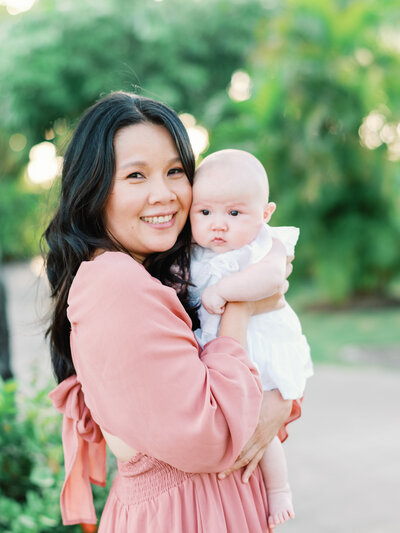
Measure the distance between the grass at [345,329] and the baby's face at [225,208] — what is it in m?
6.02

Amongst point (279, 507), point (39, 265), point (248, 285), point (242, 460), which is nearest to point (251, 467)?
point (242, 460)

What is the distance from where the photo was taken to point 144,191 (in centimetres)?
152

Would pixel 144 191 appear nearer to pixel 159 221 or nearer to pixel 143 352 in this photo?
pixel 159 221

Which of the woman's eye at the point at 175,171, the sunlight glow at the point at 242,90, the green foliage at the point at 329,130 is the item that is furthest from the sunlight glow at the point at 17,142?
the woman's eye at the point at 175,171

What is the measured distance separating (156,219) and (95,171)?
0.20 m

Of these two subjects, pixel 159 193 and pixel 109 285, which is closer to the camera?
pixel 109 285

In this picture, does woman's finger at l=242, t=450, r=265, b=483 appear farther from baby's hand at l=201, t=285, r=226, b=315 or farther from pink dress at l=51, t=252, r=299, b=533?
baby's hand at l=201, t=285, r=226, b=315

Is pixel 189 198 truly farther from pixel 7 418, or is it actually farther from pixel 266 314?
pixel 7 418

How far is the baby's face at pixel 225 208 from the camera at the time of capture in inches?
66.0

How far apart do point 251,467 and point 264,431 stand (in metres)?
0.10

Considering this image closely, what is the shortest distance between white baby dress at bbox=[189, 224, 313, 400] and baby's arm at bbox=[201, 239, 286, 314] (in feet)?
0.16

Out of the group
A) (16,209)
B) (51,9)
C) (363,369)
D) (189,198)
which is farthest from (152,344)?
(16,209)

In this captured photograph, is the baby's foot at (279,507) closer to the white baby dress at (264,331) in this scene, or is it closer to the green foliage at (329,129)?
the white baby dress at (264,331)

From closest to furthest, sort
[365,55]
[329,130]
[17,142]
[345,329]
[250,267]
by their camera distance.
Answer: [250,267], [345,329], [365,55], [329,130], [17,142]
